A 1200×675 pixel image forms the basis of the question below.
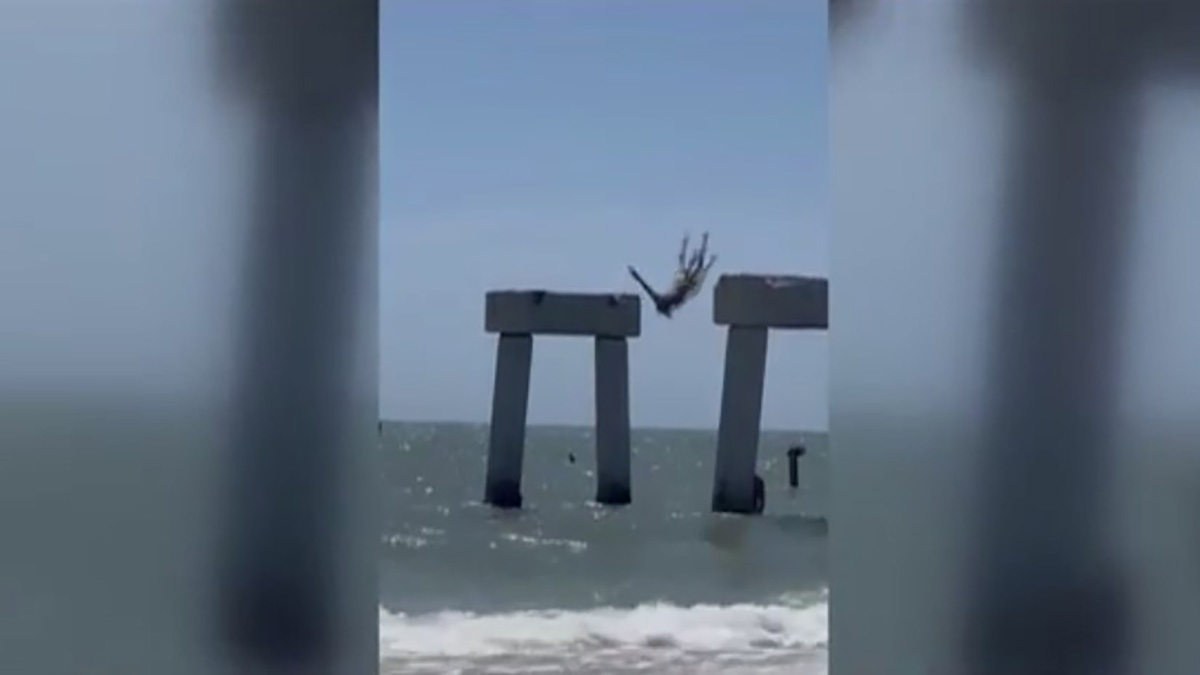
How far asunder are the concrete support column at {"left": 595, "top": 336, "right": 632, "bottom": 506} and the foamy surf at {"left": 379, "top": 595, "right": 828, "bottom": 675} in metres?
3.93

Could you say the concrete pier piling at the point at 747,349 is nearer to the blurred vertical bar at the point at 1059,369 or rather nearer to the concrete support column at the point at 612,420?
the concrete support column at the point at 612,420

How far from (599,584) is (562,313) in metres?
2.69

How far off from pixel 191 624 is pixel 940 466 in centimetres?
81

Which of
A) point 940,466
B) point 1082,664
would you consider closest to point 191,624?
point 940,466

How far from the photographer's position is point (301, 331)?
1.78 metres

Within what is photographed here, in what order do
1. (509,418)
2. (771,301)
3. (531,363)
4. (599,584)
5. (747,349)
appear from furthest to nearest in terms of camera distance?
(509,418) < (531,363) < (747,349) < (771,301) < (599,584)

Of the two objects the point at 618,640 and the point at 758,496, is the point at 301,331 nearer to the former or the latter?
the point at 618,640

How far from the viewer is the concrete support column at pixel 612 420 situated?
1163cm

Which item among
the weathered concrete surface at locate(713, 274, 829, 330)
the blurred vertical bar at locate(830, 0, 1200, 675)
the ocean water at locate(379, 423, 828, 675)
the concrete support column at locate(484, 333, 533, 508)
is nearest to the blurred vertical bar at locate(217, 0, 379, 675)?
the blurred vertical bar at locate(830, 0, 1200, 675)

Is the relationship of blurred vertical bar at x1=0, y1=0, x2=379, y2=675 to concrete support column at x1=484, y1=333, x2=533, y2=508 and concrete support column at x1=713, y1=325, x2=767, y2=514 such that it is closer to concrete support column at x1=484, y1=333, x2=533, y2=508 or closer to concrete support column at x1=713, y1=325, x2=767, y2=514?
concrete support column at x1=713, y1=325, x2=767, y2=514

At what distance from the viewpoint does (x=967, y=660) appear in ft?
5.83

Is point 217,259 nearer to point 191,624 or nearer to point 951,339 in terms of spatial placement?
point 191,624

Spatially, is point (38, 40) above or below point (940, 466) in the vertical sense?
above

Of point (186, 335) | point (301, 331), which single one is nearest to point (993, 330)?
point (301, 331)
